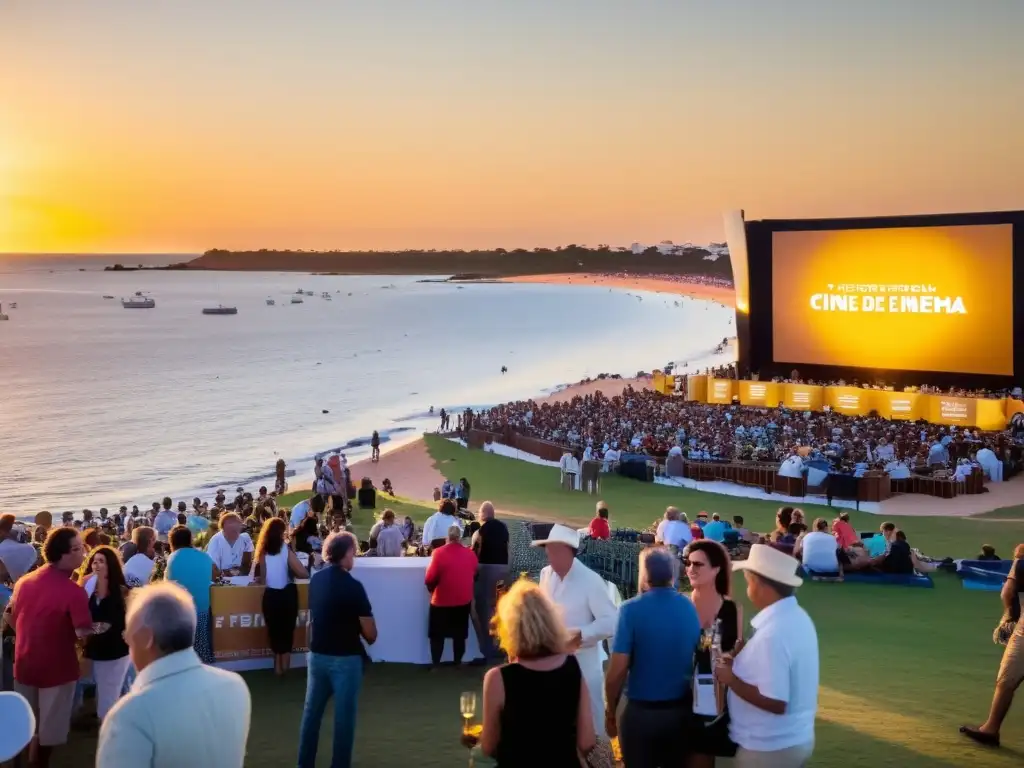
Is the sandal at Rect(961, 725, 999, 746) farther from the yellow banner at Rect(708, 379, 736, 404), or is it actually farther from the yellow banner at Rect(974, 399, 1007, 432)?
the yellow banner at Rect(708, 379, 736, 404)

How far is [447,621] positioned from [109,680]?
268 cm

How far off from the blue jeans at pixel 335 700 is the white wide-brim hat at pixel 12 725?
228 cm

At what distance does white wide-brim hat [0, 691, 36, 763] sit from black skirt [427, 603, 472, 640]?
15.3 ft

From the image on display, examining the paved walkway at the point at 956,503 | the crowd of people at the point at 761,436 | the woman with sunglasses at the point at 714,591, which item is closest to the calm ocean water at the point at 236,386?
the crowd of people at the point at 761,436

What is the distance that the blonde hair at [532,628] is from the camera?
381cm

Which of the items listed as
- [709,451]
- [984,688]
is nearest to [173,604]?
[984,688]

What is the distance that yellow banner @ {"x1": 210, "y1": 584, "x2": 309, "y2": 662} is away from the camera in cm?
822

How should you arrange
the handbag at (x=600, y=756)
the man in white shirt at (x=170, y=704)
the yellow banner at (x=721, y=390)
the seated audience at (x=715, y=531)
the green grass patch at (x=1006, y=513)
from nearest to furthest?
the man in white shirt at (x=170, y=704)
the handbag at (x=600, y=756)
the seated audience at (x=715, y=531)
the green grass patch at (x=1006, y=513)
the yellow banner at (x=721, y=390)

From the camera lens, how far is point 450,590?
27.1 feet

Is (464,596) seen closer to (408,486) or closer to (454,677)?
(454,677)

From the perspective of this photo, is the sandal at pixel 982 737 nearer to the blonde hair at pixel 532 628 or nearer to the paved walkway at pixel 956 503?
the blonde hair at pixel 532 628

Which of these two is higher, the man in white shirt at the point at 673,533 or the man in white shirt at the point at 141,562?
the man in white shirt at the point at 141,562

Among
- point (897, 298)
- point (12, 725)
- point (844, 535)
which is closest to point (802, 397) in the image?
point (897, 298)

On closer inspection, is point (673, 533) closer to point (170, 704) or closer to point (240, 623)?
point (240, 623)
